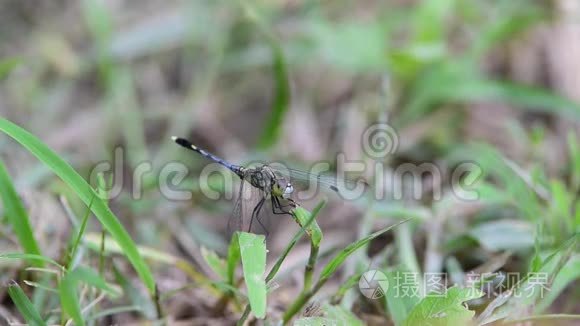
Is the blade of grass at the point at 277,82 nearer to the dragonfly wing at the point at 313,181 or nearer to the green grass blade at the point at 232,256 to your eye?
the dragonfly wing at the point at 313,181

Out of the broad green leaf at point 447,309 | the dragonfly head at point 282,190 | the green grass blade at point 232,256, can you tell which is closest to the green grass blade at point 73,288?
the green grass blade at point 232,256

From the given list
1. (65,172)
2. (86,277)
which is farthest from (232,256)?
(65,172)

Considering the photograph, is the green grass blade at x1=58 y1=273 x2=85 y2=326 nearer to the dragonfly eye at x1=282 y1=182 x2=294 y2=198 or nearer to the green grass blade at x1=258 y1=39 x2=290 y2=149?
the dragonfly eye at x1=282 y1=182 x2=294 y2=198

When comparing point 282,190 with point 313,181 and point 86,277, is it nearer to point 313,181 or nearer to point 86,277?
point 313,181

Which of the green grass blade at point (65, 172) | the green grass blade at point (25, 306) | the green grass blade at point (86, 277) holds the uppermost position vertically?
the green grass blade at point (65, 172)

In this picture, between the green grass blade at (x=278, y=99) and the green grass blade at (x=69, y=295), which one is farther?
the green grass blade at (x=278, y=99)

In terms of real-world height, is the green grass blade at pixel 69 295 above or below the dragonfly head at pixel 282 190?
below

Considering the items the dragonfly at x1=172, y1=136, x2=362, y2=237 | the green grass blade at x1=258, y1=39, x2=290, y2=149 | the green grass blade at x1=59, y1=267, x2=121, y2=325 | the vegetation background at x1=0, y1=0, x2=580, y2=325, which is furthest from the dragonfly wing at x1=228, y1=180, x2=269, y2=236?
the green grass blade at x1=258, y1=39, x2=290, y2=149
